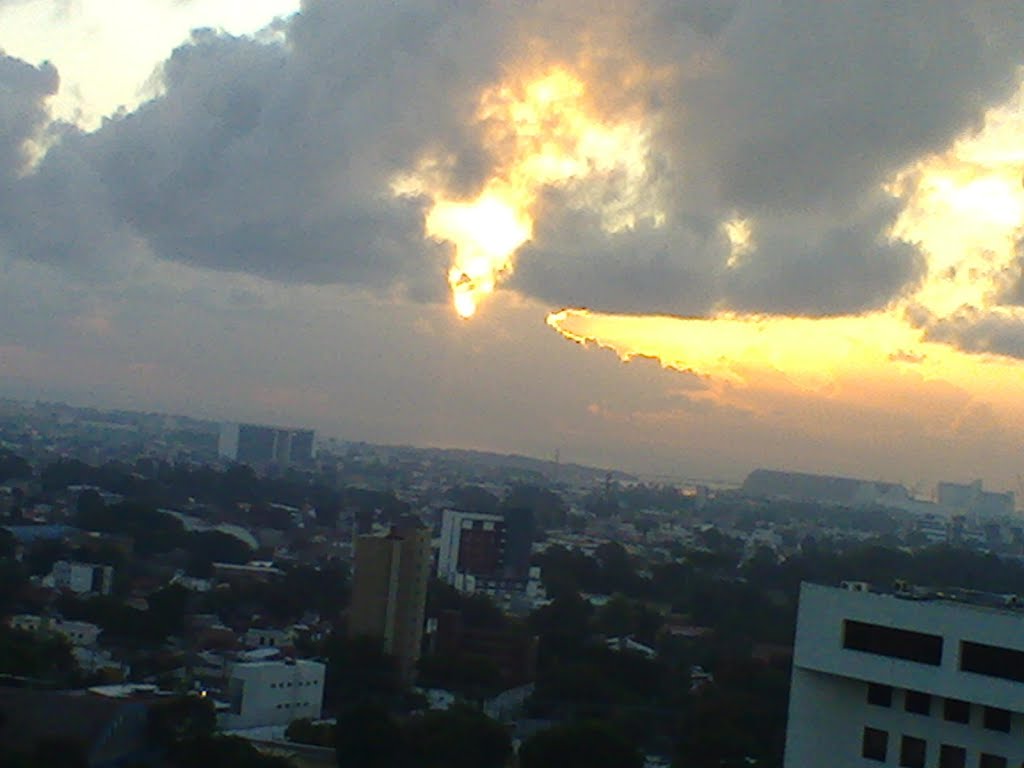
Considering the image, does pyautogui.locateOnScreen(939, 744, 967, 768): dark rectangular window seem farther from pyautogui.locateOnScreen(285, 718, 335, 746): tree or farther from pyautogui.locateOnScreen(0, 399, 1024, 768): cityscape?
pyautogui.locateOnScreen(285, 718, 335, 746): tree

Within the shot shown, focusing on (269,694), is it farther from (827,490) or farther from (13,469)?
(827,490)

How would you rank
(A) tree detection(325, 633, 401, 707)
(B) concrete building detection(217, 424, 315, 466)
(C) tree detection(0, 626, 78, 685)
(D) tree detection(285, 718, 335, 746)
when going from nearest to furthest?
(D) tree detection(285, 718, 335, 746) → (C) tree detection(0, 626, 78, 685) → (A) tree detection(325, 633, 401, 707) → (B) concrete building detection(217, 424, 315, 466)

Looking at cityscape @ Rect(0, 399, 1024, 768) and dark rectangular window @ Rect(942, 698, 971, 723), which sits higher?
dark rectangular window @ Rect(942, 698, 971, 723)

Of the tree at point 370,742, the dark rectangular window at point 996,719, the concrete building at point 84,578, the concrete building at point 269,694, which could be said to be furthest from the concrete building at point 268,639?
the dark rectangular window at point 996,719

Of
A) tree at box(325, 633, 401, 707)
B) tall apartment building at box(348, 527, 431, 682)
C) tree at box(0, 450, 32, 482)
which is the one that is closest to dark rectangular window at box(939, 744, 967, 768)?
tree at box(325, 633, 401, 707)

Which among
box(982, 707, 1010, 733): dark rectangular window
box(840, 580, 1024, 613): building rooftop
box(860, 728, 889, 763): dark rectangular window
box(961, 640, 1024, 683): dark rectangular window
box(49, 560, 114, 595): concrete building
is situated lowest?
box(49, 560, 114, 595): concrete building

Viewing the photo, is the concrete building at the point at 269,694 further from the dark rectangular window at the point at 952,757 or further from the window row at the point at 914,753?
the dark rectangular window at the point at 952,757

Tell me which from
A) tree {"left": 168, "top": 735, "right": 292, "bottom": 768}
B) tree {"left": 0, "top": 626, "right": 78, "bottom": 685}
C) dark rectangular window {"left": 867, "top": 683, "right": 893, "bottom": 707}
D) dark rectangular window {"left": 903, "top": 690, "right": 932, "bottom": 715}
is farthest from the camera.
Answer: tree {"left": 0, "top": 626, "right": 78, "bottom": 685}

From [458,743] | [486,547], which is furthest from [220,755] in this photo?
[486,547]
